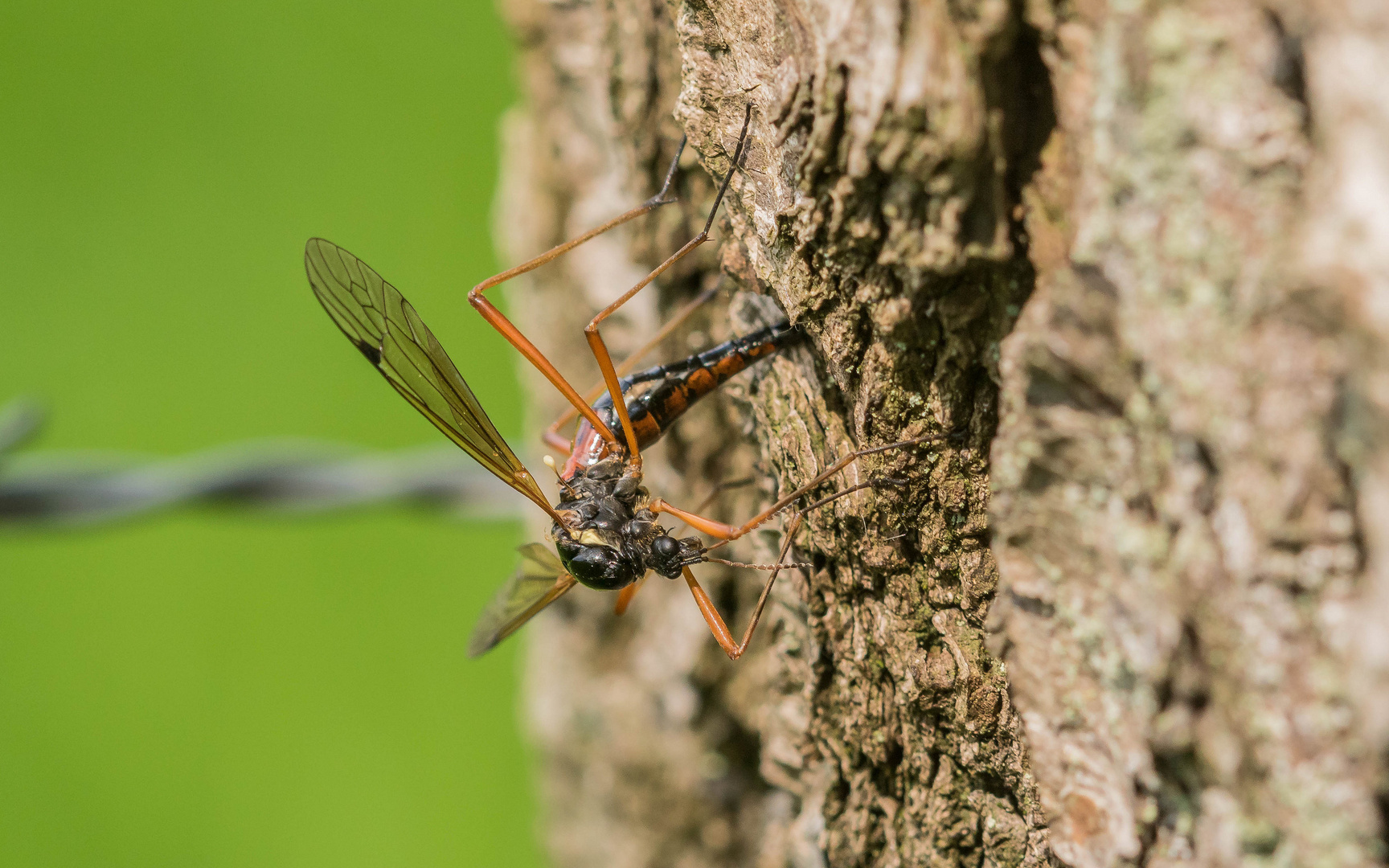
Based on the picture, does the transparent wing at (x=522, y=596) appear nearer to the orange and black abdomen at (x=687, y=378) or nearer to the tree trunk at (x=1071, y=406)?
the orange and black abdomen at (x=687, y=378)

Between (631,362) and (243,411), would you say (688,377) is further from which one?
(243,411)

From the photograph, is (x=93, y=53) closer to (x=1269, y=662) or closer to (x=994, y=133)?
(x=994, y=133)

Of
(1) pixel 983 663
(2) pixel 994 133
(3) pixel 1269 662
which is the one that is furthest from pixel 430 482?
(3) pixel 1269 662

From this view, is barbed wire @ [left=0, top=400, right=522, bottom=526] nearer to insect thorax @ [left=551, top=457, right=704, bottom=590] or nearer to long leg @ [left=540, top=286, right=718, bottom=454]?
long leg @ [left=540, top=286, right=718, bottom=454]

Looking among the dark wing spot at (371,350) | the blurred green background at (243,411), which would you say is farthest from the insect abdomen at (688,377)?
the blurred green background at (243,411)

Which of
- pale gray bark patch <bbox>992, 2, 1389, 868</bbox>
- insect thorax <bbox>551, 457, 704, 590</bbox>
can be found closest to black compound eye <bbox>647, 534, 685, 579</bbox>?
insect thorax <bbox>551, 457, 704, 590</bbox>

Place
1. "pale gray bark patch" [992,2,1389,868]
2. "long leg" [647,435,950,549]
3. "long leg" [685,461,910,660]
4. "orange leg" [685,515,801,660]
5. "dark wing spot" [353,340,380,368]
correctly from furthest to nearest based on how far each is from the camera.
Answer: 1. "dark wing spot" [353,340,380,368]
2. "orange leg" [685,515,801,660]
3. "long leg" [685,461,910,660]
4. "long leg" [647,435,950,549]
5. "pale gray bark patch" [992,2,1389,868]
